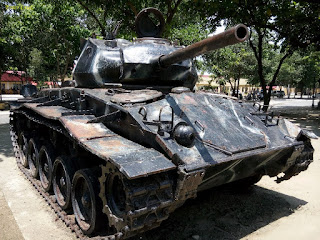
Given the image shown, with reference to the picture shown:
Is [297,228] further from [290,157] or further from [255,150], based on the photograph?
[255,150]

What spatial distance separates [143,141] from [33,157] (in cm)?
404

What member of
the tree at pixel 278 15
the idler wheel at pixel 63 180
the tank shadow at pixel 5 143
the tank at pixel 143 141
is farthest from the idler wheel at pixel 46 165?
Answer: the tree at pixel 278 15

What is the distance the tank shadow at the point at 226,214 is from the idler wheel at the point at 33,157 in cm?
325

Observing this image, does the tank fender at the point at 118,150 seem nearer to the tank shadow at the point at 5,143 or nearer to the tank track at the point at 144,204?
the tank track at the point at 144,204

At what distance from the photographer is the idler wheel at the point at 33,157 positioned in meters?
6.50

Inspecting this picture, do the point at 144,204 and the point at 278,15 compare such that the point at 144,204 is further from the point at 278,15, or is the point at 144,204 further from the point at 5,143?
the point at 278,15

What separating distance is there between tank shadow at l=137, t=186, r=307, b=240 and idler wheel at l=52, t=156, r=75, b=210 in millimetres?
1435

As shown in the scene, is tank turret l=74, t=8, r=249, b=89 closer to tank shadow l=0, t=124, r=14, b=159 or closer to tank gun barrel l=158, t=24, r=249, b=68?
tank gun barrel l=158, t=24, r=249, b=68

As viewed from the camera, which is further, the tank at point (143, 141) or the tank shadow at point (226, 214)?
the tank shadow at point (226, 214)

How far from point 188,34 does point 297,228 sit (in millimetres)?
11062

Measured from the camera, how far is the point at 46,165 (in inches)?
239


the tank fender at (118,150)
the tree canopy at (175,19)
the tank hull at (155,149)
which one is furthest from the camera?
the tree canopy at (175,19)

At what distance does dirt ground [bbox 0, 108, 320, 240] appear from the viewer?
448 cm

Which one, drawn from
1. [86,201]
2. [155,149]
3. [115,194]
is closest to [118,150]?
[155,149]
